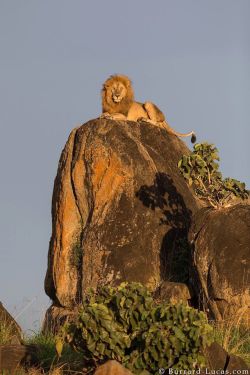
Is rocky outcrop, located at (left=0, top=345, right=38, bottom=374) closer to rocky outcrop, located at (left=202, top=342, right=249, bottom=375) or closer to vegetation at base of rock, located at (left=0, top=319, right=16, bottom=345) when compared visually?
vegetation at base of rock, located at (left=0, top=319, right=16, bottom=345)

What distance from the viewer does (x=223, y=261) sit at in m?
14.6

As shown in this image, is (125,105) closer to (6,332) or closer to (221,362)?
(6,332)

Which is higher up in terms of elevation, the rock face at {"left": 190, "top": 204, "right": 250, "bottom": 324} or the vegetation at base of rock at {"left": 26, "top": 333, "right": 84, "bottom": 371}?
the rock face at {"left": 190, "top": 204, "right": 250, "bottom": 324}

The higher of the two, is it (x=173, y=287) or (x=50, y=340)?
(x=173, y=287)

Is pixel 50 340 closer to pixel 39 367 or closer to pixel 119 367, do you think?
pixel 39 367

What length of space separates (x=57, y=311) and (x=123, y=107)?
592cm

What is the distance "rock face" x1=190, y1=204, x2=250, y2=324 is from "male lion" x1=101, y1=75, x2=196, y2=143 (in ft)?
21.1

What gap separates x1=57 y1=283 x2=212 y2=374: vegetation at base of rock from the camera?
32.9ft

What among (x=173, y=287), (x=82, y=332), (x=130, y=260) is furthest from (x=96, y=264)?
(x=82, y=332)

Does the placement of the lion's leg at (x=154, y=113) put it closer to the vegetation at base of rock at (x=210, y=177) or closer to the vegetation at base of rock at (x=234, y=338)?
the vegetation at base of rock at (x=210, y=177)

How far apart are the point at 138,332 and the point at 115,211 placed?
7331 millimetres

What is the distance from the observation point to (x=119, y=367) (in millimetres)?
9773

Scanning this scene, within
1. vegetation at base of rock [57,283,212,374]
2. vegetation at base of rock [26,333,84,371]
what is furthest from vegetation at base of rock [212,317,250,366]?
vegetation at base of rock [26,333,84,371]

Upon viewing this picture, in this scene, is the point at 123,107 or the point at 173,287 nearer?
the point at 173,287
